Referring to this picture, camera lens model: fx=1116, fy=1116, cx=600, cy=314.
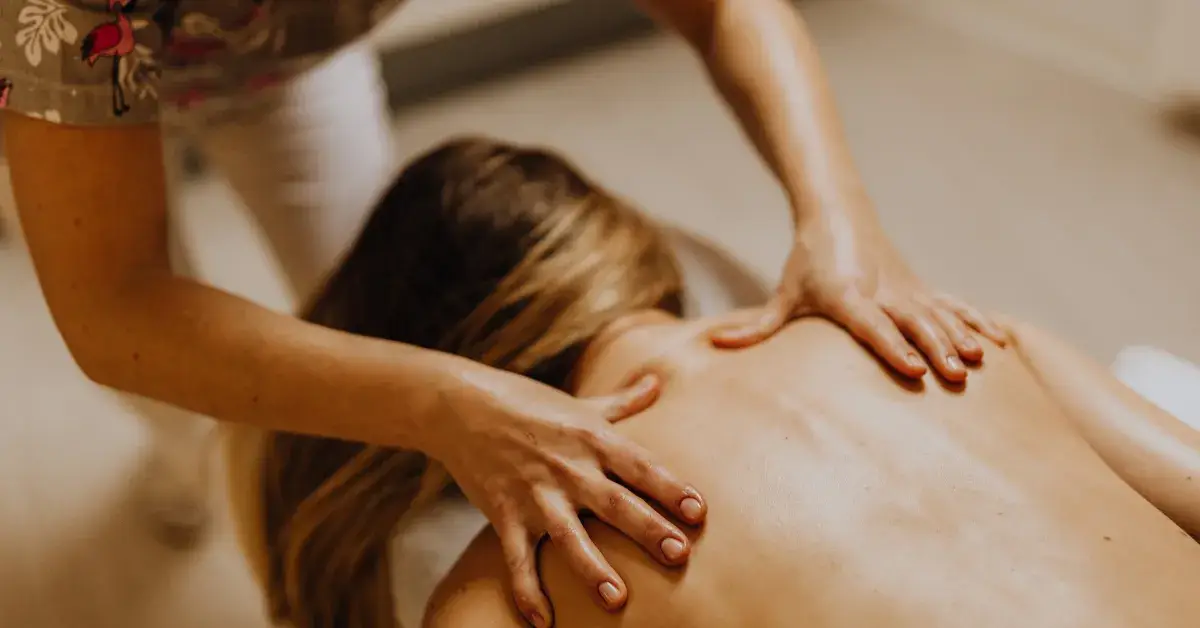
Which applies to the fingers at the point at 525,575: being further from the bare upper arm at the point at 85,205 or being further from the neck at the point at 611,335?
the bare upper arm at the point at 85,205

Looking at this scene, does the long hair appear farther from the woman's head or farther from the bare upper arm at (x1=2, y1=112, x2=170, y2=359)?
the bare upper arm at (x1=2, y1=112, x2=170, y2=359)

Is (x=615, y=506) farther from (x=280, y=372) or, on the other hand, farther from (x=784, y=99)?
(x=784, y=99)

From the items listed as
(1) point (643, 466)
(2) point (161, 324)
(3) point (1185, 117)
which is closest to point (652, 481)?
(1) point (643, 466)

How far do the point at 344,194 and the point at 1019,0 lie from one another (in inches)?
67.1

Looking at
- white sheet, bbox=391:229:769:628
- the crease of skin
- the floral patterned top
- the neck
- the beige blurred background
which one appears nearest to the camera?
the floral patterned top

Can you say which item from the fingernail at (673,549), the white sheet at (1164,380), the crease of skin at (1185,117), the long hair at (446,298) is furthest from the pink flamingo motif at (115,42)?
the crease of skin at (1185,117)

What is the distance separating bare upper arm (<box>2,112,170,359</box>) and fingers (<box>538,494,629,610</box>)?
36cm

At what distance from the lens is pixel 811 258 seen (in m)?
0.88

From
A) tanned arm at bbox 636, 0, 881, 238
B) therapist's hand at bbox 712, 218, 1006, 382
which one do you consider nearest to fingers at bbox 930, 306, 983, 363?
therapist's hand at bbox 712, 218, 1006, 382

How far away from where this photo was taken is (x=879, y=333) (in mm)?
797

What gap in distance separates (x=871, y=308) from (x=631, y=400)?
0.63ft

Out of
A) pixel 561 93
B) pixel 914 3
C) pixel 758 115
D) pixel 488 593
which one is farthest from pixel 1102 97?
pixel 488 593

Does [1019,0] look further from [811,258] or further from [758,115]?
[811,258]

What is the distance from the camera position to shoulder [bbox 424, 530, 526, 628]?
29.1 inches
